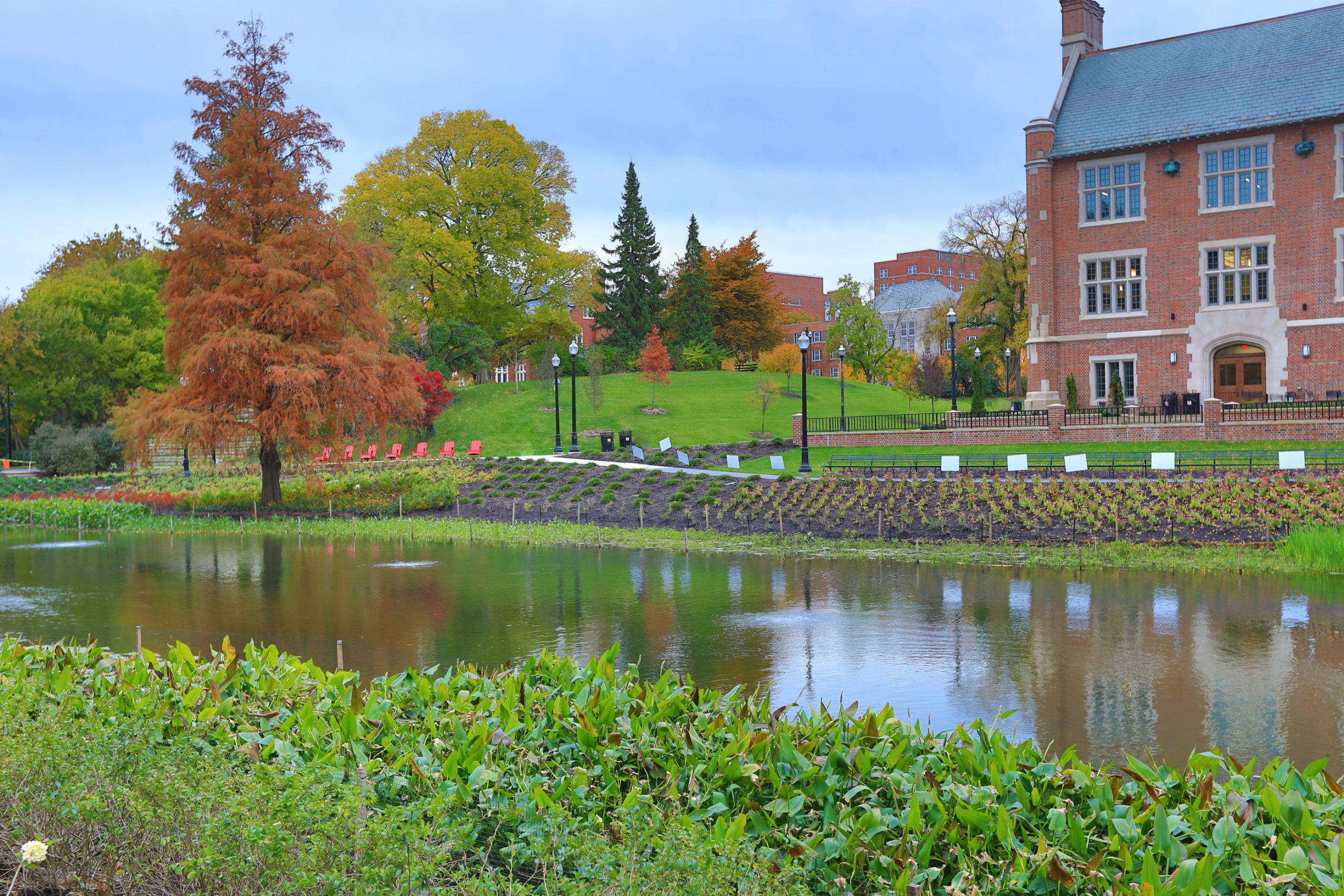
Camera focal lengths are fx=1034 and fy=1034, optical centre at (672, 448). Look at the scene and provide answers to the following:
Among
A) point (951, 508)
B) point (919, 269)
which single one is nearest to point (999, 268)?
point (951, 508)

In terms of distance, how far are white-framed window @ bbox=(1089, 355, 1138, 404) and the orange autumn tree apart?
26.3 metres

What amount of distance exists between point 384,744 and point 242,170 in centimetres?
2600

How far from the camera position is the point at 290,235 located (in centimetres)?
2788

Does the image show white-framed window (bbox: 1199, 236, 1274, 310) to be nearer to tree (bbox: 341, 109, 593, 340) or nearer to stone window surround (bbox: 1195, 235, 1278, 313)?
stone window surround (bbox: 1195, 235, 1278, 313)

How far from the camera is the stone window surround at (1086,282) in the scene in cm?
3934

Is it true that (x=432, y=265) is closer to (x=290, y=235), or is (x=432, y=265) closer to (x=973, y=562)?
(x=290, y=235)

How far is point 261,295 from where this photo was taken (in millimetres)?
27438

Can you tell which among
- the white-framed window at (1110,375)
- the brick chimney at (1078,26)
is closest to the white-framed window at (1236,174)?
the white-framed window at (1110,375)

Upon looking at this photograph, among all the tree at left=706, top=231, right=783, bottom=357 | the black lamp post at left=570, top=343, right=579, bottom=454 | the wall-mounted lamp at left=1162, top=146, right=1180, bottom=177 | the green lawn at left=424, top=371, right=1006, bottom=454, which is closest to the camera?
the black lamp post at left=570, top=343, right=579, bottom=454

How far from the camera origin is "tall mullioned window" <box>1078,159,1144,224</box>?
39469 millimetres

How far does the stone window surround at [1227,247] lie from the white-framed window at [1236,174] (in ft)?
1.34

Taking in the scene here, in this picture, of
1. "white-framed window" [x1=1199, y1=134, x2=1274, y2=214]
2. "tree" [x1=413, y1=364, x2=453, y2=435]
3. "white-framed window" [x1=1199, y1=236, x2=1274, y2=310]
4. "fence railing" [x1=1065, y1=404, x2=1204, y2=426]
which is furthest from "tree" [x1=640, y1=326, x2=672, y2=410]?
"white-framed window" [x1=1199, y1=134, x2=1274, y2=214]

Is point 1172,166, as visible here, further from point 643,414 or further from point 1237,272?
point 643,414

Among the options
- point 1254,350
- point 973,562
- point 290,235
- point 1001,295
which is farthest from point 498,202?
point 973,562
